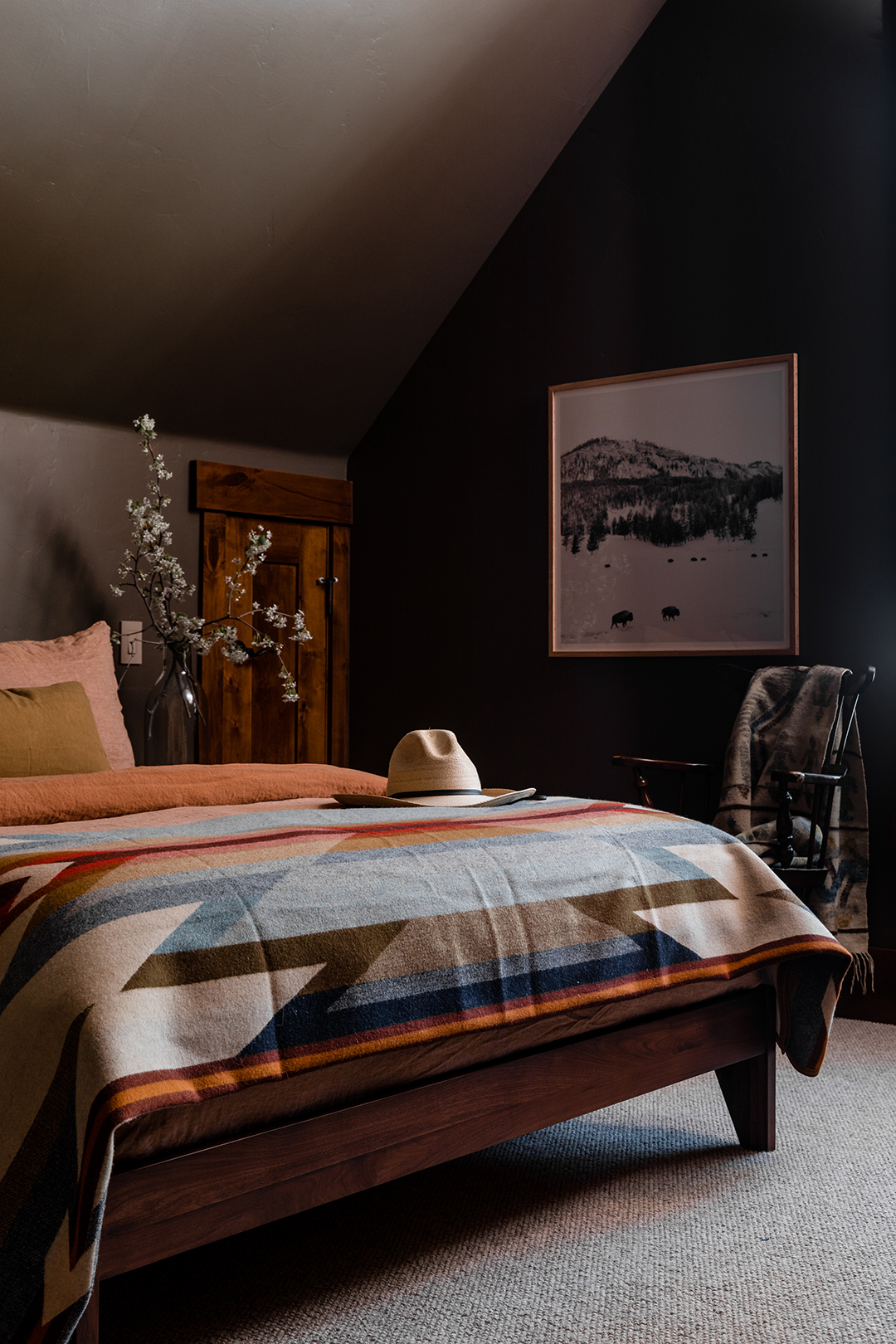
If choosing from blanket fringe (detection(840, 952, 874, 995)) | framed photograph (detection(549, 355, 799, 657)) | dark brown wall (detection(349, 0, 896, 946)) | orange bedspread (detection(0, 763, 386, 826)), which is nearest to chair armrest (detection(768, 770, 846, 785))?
dark brown wall (detection(349, 0, 896, 946))

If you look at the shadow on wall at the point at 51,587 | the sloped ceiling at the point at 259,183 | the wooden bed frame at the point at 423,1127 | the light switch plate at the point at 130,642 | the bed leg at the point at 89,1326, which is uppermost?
the sloped ceiling at the point at 259,183

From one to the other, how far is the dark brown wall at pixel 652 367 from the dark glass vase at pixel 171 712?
1030 mm

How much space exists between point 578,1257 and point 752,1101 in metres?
0.60

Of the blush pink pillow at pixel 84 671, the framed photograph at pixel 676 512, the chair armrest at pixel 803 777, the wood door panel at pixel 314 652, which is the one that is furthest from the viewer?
the wood door panel at pixel 314 652

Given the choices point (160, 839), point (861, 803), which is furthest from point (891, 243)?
point (160, 839)

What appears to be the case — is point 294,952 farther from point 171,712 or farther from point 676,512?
point 676,512

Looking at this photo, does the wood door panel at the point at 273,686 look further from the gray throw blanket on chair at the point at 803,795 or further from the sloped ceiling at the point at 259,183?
the gray throw blanket on chair at the point at 803,795

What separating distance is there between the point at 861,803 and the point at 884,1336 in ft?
6.49

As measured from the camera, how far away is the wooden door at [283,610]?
4.32 meters

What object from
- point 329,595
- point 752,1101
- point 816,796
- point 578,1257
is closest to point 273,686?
point 329,595

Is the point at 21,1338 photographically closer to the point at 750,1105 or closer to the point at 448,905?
the point at 448,905

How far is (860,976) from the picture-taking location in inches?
133

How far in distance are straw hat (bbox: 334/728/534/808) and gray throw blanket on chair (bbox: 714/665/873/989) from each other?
3.93ft

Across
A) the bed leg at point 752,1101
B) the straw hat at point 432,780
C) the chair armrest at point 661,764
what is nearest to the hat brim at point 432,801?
the straw hat at point 432,780
